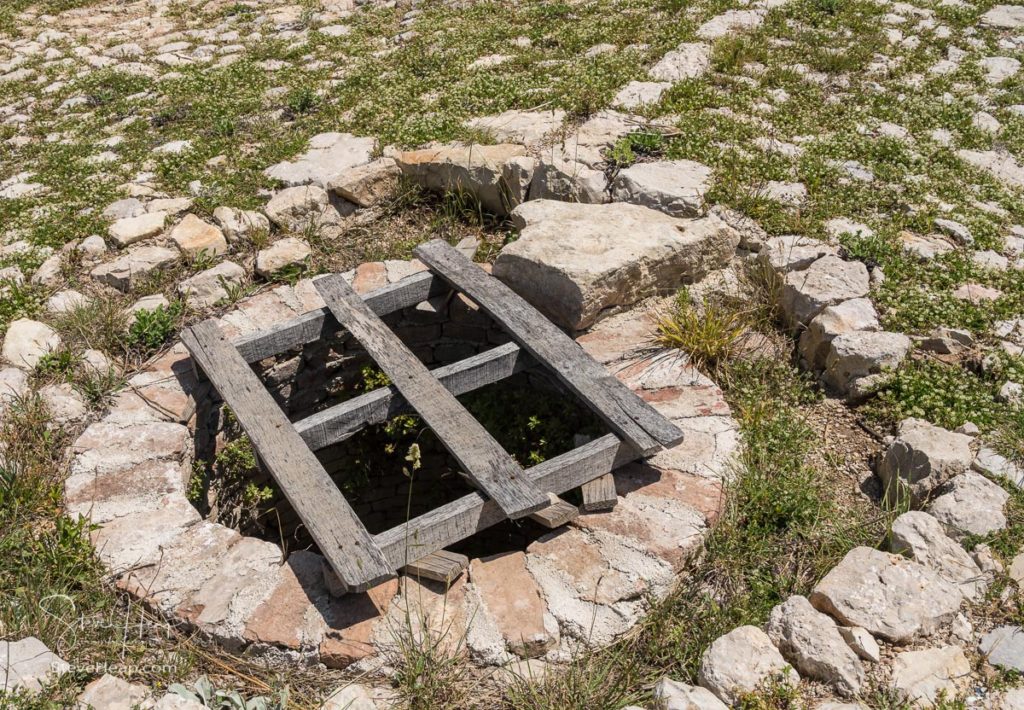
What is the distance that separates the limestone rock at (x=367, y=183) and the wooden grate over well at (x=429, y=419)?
3.24 ft

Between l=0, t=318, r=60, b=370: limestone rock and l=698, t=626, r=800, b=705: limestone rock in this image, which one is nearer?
l=698, t=626, r=800, b=705: limestone rock

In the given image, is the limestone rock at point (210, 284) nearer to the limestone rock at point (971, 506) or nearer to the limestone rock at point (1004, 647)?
the limestone rock at point (971, 506)

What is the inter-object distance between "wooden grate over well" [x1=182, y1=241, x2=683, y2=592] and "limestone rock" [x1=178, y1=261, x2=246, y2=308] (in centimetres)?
60

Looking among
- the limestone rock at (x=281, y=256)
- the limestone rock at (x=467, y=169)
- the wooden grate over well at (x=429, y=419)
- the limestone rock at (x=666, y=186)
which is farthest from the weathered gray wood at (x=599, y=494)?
the limestone rock at (x=281, y=256)

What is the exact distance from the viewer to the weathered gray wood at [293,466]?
2994 millimetres

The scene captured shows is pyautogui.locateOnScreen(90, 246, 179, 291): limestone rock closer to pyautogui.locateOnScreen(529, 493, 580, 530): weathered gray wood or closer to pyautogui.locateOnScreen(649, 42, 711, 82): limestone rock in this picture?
pyautogui.locateOnScreen(529, 493, 580, 530): weathered gray wood

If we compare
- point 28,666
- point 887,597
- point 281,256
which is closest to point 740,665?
point 887,597

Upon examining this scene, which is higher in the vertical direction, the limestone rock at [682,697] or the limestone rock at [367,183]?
the limestone rock at [367,183]

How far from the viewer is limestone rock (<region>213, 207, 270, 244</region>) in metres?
5.19

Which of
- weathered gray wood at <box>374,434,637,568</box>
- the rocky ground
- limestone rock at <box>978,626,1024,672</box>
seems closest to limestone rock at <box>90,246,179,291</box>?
the rocky ground

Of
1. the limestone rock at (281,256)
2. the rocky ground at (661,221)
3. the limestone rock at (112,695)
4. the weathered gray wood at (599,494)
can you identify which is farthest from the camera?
the limestone rock at (281,256)

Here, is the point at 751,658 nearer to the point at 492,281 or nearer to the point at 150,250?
the point at 492,281

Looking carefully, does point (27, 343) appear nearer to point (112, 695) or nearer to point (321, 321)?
point (321, 321)

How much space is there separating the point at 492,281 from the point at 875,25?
191 inches
